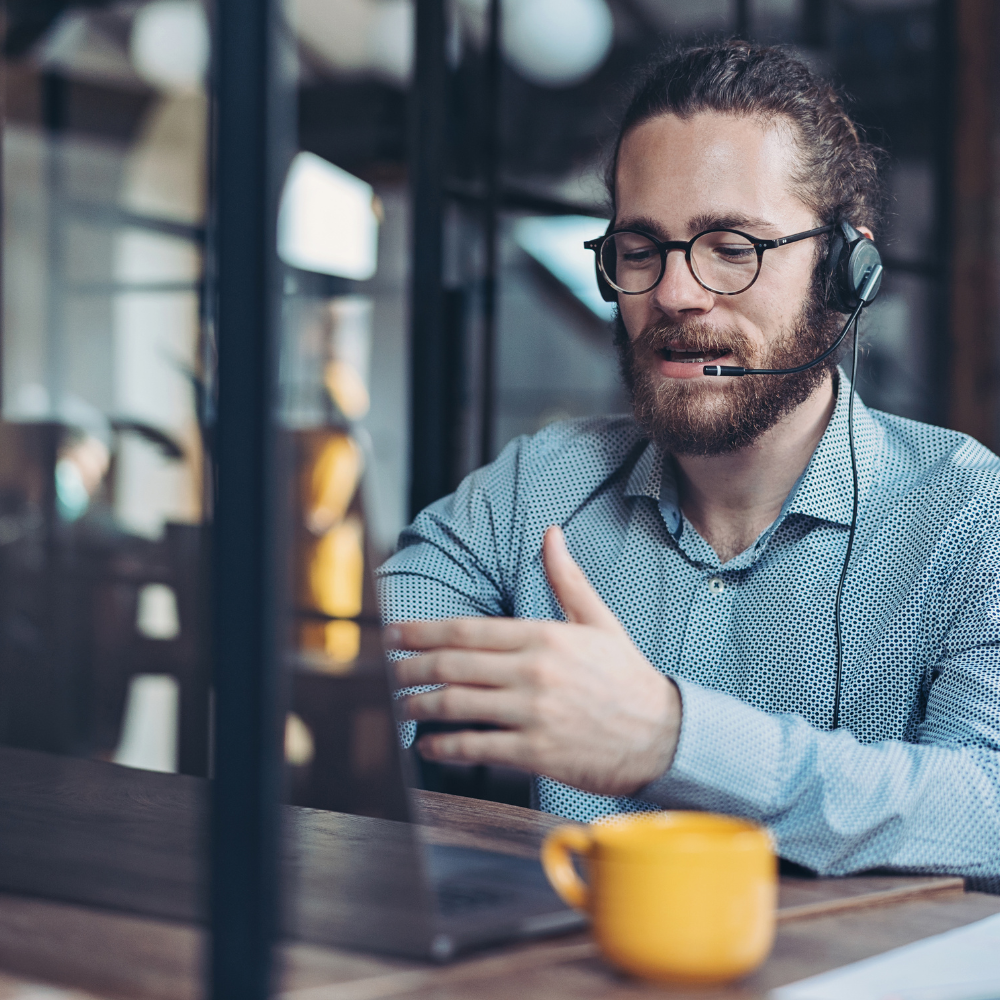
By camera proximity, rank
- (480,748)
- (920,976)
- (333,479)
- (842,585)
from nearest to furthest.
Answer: (920,976), (480,748), (842,585), (333,479)

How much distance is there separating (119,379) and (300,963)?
20.2ft

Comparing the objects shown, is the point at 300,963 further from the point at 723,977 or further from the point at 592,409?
the point at 592,409

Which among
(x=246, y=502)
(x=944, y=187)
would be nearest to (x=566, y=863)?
(x=246, y=502)

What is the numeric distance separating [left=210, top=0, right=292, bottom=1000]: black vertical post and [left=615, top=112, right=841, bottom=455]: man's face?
85cm

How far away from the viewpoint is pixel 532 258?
25.8 feet

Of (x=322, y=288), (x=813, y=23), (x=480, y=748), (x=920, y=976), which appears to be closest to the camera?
(x=920, y=976)

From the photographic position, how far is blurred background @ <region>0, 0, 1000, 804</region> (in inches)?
78.6

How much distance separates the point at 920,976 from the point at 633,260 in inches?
35.8

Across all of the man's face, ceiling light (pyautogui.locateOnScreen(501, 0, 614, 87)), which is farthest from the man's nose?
ceiling light (pyautogui.locateOnScreen(501, 0, 614, 87))

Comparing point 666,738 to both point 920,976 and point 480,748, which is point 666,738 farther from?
point 920,976

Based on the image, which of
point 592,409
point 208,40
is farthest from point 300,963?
point 592,409

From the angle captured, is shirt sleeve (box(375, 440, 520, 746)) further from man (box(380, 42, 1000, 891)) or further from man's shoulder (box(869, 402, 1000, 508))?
man's shoulder (box(869, 402, 1000, 508))

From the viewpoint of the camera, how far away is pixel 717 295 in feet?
4.32

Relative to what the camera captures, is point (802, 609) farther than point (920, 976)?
Yes
